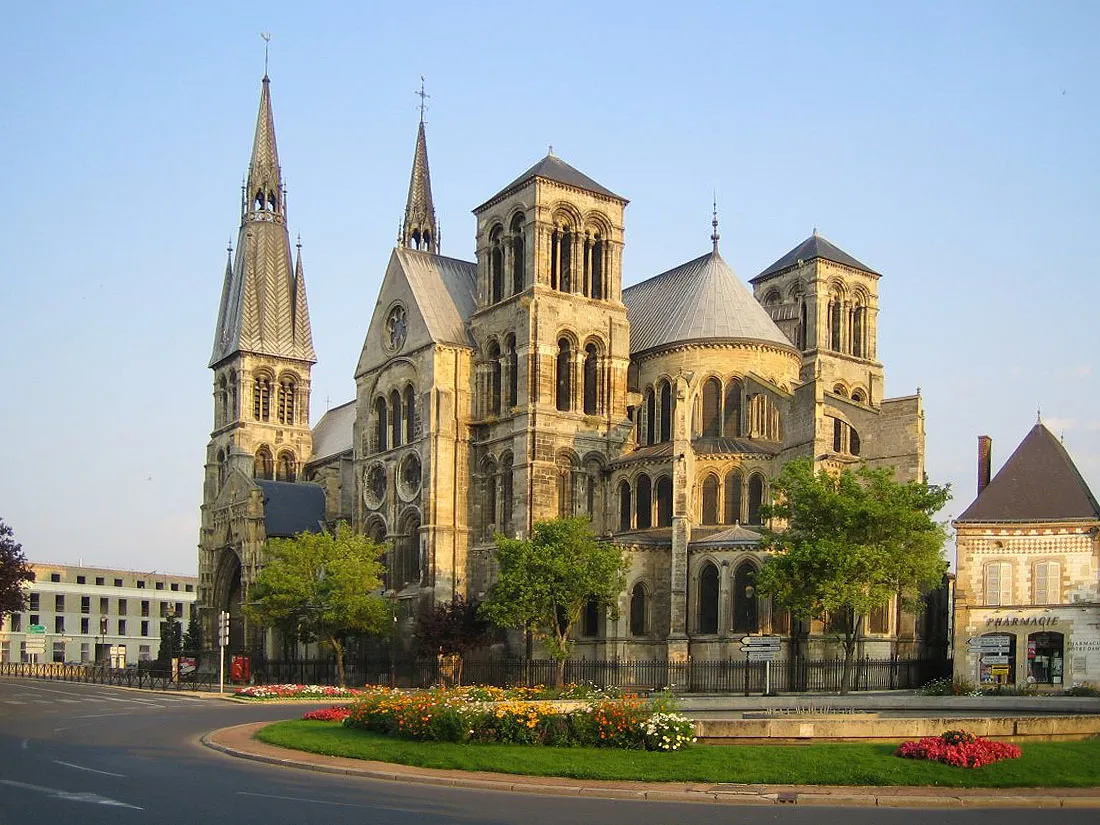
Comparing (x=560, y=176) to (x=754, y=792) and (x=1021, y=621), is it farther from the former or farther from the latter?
(x=754, y=792)

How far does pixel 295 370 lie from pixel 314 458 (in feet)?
21.1

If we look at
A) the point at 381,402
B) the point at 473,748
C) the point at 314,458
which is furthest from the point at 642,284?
the point at 473,748

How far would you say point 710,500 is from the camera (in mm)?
59375

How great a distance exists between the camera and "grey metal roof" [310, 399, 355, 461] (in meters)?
91.4

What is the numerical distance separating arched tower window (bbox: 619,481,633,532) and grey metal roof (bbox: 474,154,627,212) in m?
14.3

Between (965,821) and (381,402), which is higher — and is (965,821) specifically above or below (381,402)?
below

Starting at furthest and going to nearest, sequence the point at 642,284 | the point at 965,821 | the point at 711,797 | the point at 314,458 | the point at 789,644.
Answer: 1. the point at 314,458
2. the point at 642,284
3. the point at 789,644
4. the point at 711,797
5. the point at 965,821

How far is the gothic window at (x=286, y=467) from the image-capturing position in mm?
93750

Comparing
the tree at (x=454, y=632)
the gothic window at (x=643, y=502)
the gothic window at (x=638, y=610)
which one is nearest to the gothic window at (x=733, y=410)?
the gothic window at (x=643, y=502)

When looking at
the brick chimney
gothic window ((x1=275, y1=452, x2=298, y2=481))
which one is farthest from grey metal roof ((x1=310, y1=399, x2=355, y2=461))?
the brick chimney

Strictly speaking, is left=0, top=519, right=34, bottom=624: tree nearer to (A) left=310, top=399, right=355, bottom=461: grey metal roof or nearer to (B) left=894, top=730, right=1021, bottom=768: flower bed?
(A) left=310, top=399, right=355, bottom=461: grey metal roof

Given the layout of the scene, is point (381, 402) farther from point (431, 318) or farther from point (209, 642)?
point (209, 642)

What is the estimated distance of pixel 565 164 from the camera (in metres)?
66.4

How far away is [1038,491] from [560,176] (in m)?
26.9
